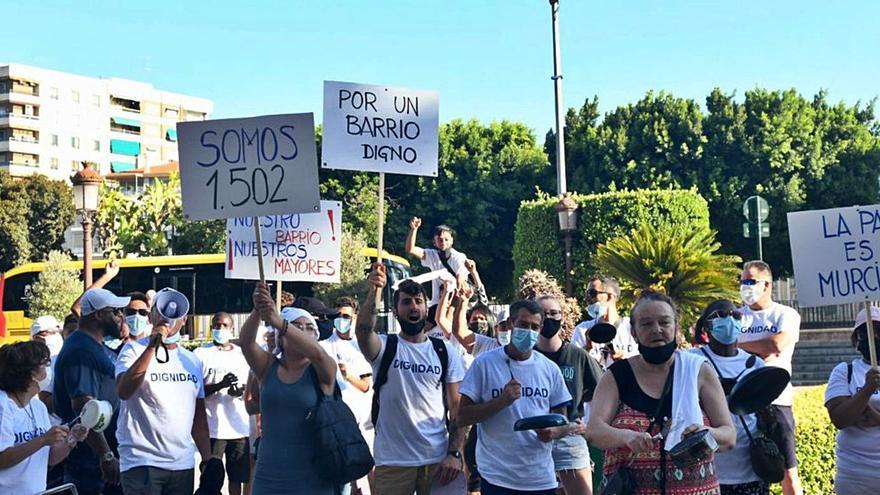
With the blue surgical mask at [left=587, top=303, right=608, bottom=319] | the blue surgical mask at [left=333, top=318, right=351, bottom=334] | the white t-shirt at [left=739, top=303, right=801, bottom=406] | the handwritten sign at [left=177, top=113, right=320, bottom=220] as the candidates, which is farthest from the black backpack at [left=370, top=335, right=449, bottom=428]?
the blue surgical mask at [left=333, top=318, right=351, bottom=334]

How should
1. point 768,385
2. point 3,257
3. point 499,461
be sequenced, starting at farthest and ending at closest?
point 3,257, point 499,461, point 768,385

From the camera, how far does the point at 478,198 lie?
136 ft

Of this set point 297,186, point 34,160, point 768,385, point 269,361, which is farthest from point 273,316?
point 34,160

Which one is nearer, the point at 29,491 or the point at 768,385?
the point at 768,385

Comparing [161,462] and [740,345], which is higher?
[740,345]

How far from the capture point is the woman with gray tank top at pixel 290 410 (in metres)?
5.10

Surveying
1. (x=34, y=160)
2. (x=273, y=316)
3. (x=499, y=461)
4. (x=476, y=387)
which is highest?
(x=34, y=160)

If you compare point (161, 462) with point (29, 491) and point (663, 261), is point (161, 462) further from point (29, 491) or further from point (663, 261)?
point (663, 261)

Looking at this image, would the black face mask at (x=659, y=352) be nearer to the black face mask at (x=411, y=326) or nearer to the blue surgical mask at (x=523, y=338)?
the blue surgical mask at (x=523, y=338)

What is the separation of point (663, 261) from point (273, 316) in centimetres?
974

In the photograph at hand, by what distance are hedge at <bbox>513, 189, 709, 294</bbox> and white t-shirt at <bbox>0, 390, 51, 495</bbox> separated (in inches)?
838

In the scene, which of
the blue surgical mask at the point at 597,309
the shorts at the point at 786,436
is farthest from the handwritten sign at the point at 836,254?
the blue surgical mask at the point at 597,309

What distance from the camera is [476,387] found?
592cm

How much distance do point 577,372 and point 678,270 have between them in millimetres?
7770
